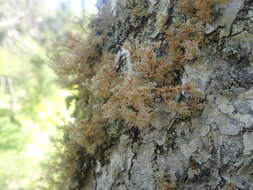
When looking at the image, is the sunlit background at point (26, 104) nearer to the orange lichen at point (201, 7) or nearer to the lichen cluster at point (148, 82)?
the lichen cluster at point (148, 82)

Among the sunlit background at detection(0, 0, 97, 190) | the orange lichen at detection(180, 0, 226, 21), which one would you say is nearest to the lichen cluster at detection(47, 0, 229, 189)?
the orange lichen at detection(180, 0, 226, 21)

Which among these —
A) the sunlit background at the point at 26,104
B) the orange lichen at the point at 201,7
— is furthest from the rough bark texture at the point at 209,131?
A: the sunlit background at the point at 26,104

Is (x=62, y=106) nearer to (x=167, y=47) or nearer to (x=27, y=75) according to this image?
(x=27, y=75)

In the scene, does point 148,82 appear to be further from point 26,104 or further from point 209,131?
point 26,104

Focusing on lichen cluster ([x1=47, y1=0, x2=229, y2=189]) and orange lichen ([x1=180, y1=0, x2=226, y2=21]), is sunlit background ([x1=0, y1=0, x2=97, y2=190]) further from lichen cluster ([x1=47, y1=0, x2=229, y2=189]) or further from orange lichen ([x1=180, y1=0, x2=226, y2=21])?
orange lichen ([x1=180, y1=0, x2=226, y2=21])

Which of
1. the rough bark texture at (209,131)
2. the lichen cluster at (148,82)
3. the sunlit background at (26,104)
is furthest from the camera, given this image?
the sunlit background at (26,104)

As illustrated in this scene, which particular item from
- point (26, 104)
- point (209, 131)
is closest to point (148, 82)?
point (209, 131)
